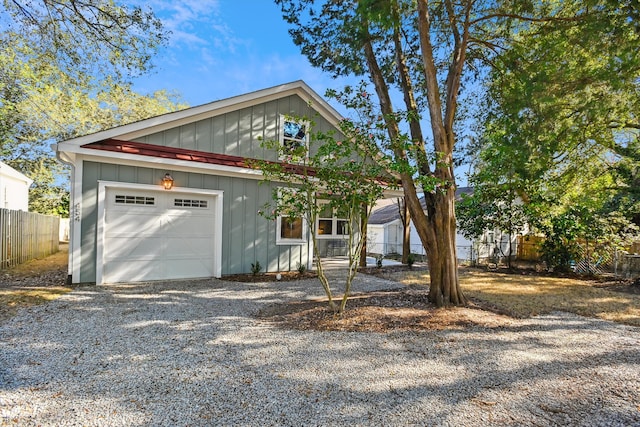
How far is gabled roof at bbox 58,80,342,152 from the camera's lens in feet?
22.0

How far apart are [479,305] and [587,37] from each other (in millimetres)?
5068

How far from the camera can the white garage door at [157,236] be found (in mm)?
7238

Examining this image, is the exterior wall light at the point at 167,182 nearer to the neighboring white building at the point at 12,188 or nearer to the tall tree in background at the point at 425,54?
the tall tree in background at the point at 425,54

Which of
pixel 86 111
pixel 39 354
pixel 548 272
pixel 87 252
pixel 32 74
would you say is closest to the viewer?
pixel 39 354

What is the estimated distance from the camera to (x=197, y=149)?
820 centimetres

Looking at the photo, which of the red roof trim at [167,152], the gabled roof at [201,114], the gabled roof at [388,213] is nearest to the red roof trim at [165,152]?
the red roof trim at [167,152]

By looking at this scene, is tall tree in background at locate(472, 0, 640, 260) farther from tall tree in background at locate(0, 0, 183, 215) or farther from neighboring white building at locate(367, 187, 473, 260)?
neighboring white building at locate(367, 187, 473, 260)

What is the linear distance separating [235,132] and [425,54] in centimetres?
513

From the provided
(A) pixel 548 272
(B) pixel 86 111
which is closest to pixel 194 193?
(A) pixel 548 272

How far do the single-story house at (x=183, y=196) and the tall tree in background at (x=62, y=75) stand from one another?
230cm

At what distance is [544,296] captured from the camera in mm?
7348

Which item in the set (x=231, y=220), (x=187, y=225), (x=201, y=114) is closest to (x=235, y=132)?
(x=201, y=114)

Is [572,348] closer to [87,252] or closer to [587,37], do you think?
[587,37]

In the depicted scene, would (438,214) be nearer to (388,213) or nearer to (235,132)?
(235,132)
